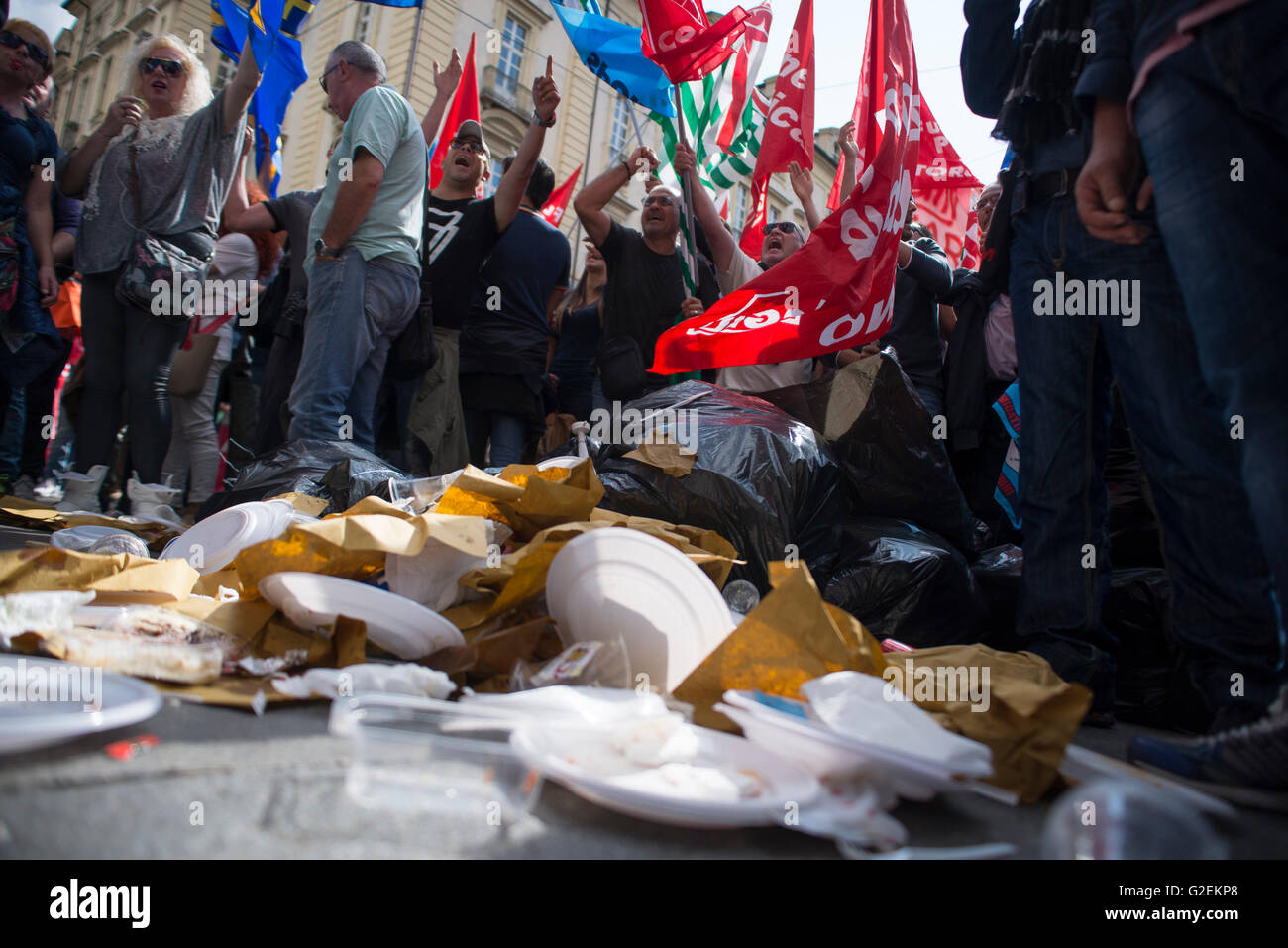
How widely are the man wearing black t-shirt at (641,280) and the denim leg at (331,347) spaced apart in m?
1.08

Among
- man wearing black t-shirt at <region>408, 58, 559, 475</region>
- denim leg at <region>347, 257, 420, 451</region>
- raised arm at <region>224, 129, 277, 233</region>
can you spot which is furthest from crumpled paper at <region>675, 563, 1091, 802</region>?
raised arm at <region>224, 129, 277, 233</region>

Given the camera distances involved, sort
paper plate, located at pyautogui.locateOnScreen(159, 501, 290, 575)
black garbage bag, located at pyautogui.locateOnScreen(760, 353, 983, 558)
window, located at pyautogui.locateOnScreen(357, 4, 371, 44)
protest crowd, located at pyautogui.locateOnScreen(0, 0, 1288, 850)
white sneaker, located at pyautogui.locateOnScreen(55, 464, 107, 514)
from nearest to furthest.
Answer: protest crowd, located at pyautogui.locateOnScreen(0, 0, 1288, 850) → paper plate, located at pyautogui.locateOnScreen(159, 501, 290, 575) → black garbage bag, located at pyautogui.locateOnScreen(760, 353, 983, 558) → white sneaker, located at pyautogui.locateOnScreen(55, 464, 107, 514) → window, located at pyautogui.locateOnScreen(357, 4, 371, 44)

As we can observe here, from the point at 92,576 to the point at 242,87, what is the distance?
226 cm

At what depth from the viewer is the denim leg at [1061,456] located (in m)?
1.88

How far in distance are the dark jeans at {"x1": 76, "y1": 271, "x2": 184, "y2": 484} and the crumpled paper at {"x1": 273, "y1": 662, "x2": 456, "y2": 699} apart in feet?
8.01

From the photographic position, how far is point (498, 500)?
189cm

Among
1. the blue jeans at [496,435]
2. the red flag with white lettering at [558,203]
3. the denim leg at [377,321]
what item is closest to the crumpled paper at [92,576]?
the denim leg at [377,321]

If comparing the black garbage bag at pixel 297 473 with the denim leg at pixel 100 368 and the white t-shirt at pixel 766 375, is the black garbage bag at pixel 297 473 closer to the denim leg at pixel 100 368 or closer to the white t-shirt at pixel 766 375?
the denim leg at pixel 100 368

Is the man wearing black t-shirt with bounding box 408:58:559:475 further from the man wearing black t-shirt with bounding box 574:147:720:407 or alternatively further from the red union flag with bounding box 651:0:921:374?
the red union flag with bounding box 651:0:921:374

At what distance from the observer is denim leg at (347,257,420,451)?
3.11 metres

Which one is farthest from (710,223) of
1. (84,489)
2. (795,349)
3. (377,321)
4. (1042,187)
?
(84,489)

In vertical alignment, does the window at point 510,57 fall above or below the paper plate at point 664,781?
above

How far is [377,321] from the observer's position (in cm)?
313
